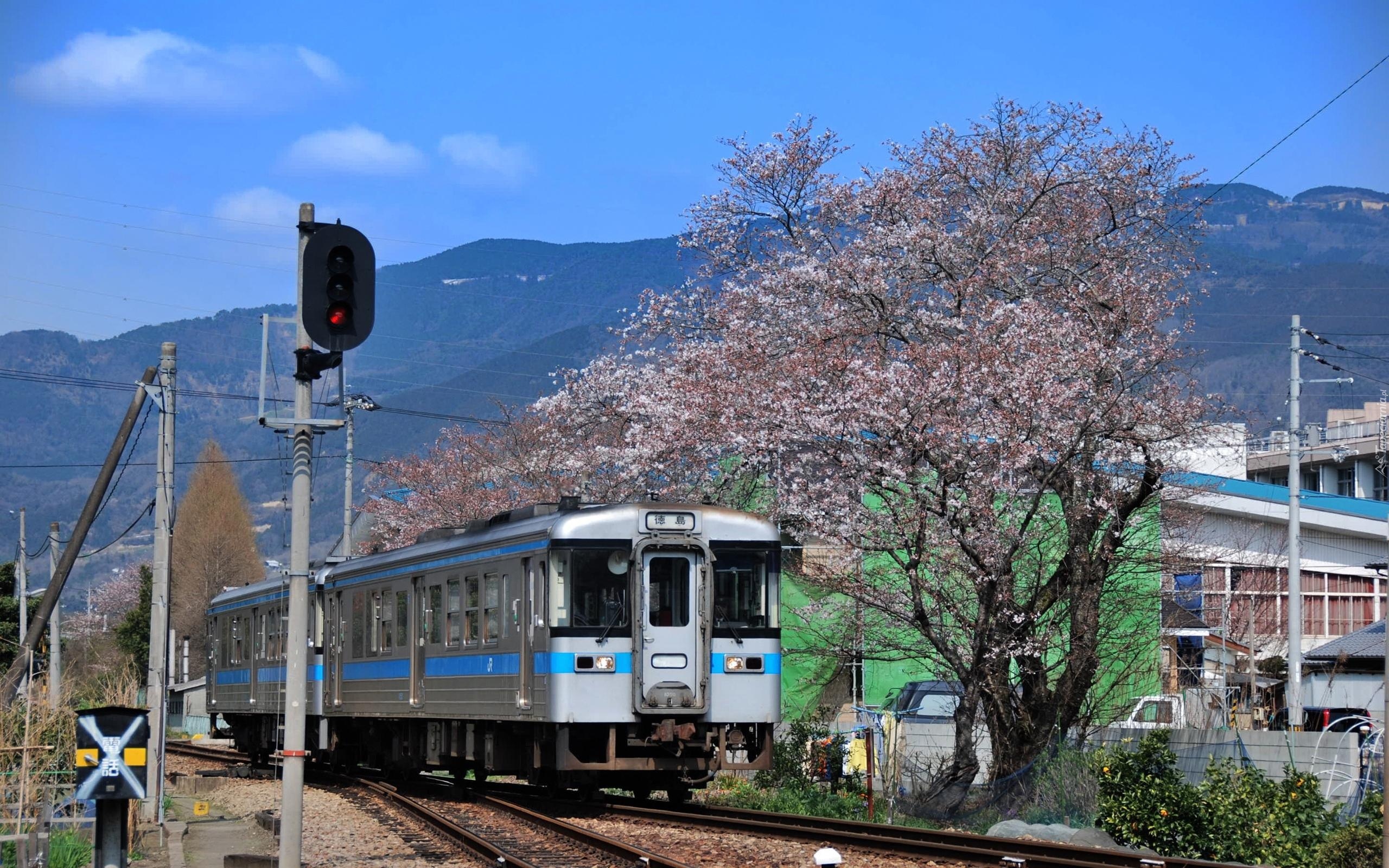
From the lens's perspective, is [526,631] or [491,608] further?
[491,608]

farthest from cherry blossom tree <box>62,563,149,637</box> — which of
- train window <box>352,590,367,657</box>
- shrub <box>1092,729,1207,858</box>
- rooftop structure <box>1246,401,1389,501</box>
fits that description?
shrub <box>1092,729,1207,858</box>

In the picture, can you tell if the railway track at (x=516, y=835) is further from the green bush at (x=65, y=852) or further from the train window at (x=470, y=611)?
the green bush at (x=65, y=852)

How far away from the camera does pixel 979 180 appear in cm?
2409

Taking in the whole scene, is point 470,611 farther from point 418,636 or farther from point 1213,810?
point 1213,810

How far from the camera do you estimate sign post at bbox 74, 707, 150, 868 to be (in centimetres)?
926

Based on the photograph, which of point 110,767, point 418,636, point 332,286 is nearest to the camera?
point 110,767

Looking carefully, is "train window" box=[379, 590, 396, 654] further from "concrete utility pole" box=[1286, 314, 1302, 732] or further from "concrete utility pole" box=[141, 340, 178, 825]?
"concrete utility pole" box=[1286, 314, 1302, 732]

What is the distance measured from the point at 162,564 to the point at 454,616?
3.65 meters

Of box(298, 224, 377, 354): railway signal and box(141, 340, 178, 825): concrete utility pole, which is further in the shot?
box(141, 340, 178, 825): concrete utility pole

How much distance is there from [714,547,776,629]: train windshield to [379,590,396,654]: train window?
567cm

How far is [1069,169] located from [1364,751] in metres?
11.1

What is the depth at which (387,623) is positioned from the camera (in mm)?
20828

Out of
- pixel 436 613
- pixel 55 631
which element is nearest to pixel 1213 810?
pixel 436 613

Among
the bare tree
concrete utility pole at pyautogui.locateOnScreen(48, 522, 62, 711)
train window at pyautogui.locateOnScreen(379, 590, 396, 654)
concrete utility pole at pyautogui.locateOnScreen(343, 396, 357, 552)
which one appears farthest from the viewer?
the bare tree
